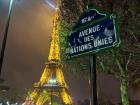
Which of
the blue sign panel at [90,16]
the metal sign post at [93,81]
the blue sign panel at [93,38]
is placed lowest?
the metal sign post at [93,81]

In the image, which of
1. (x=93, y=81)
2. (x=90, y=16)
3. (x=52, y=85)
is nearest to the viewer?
(x=93, y=81)

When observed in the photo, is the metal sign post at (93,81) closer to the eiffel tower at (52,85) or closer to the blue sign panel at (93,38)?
the blue sign panel at (93,38)

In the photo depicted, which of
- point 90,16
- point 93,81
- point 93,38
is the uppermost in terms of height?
point 90,16

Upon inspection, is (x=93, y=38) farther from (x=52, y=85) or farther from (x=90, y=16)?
(x=52, y=85)

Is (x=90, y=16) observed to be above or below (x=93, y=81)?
above

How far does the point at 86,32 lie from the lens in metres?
7.84

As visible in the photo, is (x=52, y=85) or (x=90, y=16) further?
(x=52, y=85)

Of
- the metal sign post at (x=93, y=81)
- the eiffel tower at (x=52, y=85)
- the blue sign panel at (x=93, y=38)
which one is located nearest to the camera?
the blue sign panel at (x=93, y=38)

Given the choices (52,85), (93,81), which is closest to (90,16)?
(93,81)

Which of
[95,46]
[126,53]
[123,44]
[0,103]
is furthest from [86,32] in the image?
[0,103]

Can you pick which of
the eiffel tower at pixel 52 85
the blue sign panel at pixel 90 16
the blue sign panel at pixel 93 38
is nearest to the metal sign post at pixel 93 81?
the blue sign panel at pixel 93 38

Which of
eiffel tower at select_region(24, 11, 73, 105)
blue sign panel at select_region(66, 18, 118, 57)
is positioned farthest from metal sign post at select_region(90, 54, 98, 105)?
eiffel tower at select_region(24, 11, 73, 105)

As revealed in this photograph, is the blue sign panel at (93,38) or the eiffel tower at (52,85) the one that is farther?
the eiffel tower at (52,85)

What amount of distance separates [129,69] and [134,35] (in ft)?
26.5
